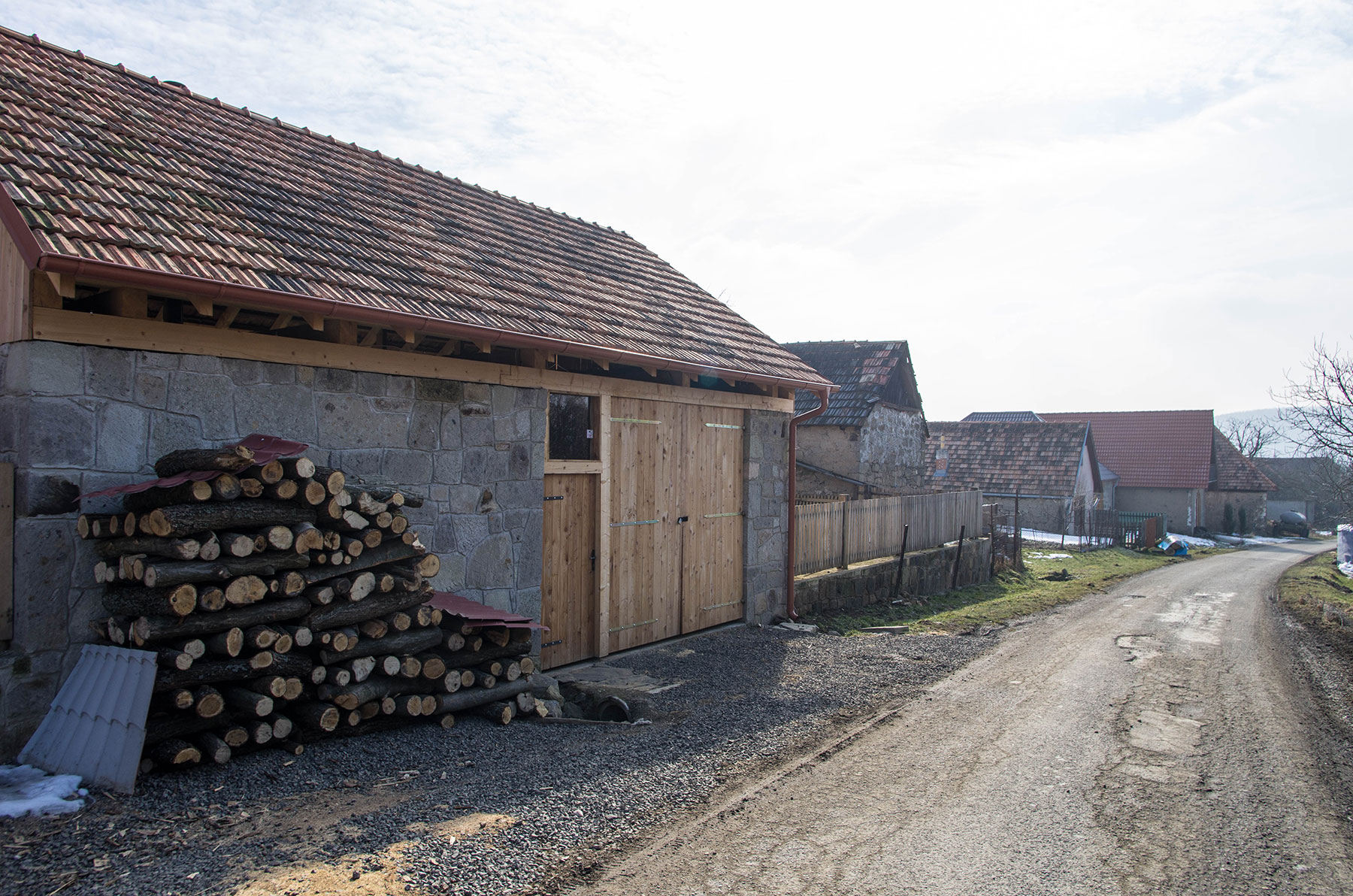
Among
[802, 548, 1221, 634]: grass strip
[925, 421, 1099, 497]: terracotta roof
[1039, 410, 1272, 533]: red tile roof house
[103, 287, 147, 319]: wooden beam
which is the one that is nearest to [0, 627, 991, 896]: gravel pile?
[103, 287, 147, 319]: wooden beam

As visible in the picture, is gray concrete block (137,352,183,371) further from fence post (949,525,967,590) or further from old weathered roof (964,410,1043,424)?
old weathered roof (964,410,1043,424)

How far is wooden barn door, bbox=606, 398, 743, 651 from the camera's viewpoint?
8.82 metres

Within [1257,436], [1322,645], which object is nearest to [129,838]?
[1322,645]

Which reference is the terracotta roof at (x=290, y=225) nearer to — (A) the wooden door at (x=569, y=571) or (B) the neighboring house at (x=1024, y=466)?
(A) the wooden door at (x=569, y=571)

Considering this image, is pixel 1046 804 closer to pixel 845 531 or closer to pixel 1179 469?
pixel 845 531

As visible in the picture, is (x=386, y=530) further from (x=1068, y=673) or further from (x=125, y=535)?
(x=1068, y=673)

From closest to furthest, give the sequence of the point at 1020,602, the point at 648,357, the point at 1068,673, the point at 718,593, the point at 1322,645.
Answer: the point at 648,357
the point at 1068,673
the point at 718,593
the point at 1322,645
the point at 1020,602

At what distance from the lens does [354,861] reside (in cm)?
391

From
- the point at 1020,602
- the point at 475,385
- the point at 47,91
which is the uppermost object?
the point at 47,91

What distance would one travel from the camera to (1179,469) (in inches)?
1615

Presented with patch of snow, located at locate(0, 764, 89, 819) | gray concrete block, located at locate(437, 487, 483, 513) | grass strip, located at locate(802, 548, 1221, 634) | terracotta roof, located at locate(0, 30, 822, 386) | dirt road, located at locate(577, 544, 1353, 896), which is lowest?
grass strip, located at locate(802, 548, 1221, 634)

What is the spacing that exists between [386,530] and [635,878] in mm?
2865

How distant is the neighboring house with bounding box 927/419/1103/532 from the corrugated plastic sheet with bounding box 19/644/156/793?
28.4m


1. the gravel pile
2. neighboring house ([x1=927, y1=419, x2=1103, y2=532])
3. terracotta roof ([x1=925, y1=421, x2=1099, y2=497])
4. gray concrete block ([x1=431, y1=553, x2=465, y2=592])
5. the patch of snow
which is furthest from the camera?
terracotta roof ([x1=925, y1=421, x2=1099, y2=497])
